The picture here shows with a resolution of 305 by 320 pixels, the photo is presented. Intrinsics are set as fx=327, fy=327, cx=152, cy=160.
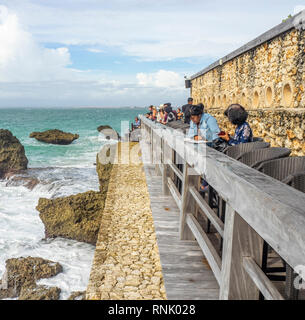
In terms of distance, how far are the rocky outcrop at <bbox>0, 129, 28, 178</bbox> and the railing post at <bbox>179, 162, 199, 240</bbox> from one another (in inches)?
689

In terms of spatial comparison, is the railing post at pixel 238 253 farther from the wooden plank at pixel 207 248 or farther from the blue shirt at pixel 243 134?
the blue shirt at pixel 243 134

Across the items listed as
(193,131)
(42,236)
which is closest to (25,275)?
(42,236)

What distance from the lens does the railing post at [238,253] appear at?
1734 millimetres

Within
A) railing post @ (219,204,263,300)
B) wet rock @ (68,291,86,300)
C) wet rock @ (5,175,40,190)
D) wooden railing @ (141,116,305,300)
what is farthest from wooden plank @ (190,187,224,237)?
wet rock @ (5,175,40,190)

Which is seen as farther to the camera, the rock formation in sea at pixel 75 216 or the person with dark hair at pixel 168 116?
the person with dark hair at pixel 168 116

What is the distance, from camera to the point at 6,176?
1805 cm

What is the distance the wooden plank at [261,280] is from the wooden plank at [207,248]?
0.46m

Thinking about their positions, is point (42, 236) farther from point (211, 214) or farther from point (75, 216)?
point (211, 214)

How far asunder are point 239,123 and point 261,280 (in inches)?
121

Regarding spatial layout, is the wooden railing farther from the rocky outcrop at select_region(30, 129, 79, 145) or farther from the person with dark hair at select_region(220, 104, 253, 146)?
the rocky outcrop at select_region(30, 129, 79, 145)

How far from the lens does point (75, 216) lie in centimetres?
728

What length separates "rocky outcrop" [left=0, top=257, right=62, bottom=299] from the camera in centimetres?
575

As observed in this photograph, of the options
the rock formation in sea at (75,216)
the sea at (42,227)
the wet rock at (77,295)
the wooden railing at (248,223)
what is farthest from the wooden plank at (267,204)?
the rock formation in sea at (75,216)
